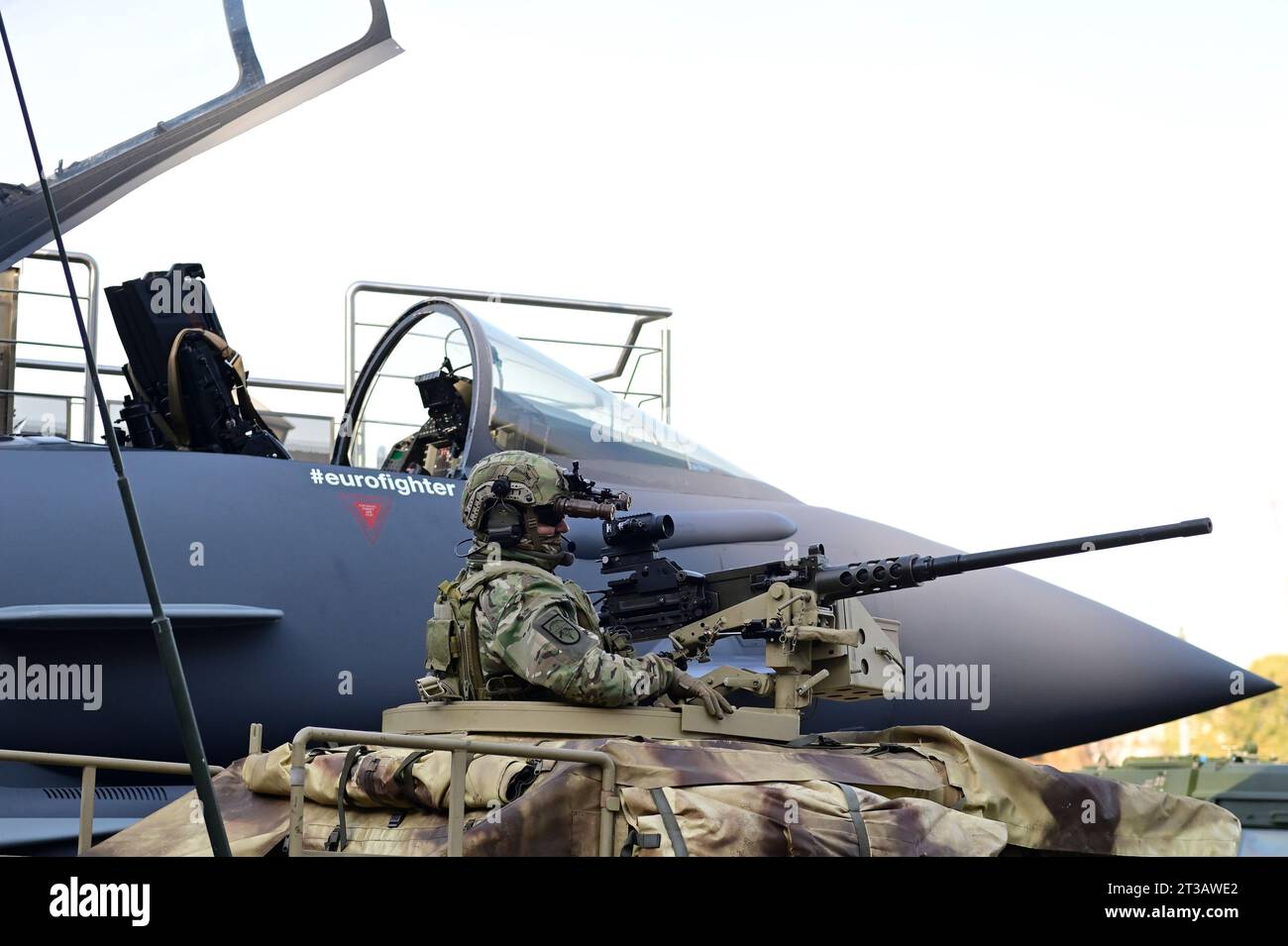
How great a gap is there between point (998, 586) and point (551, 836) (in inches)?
239

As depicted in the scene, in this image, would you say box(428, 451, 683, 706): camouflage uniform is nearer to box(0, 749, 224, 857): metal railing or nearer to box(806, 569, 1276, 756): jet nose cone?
box(0, 749, 224, 857): metal railing

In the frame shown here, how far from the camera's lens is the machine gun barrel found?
6.83m

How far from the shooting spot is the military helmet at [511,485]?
6586 mm

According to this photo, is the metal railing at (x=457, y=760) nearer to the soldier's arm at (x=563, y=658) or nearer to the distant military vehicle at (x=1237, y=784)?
the soldier's arm at (x=563, y=658)

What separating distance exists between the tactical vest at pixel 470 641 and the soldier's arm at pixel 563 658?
111 millimetres

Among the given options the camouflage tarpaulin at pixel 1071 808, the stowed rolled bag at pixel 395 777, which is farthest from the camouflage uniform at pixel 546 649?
the camouflage tarpaulin at pixel 1071 808

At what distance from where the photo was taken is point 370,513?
9062mm

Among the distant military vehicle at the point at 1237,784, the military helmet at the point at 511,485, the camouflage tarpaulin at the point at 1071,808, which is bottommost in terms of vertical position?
the distant military vehicle at the point at 1237,784

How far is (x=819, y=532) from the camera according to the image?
34.8 ft

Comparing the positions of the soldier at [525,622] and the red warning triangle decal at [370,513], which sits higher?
the red warning triangle decal at [370,513]

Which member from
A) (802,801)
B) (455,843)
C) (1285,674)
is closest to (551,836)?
(455,843)

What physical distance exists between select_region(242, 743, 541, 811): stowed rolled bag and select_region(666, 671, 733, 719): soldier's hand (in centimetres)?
99

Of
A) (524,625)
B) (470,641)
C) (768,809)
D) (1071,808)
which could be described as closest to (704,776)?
(768,809)
